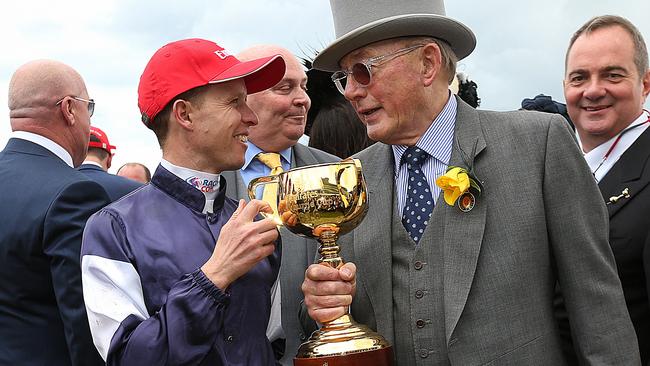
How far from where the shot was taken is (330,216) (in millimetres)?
2939

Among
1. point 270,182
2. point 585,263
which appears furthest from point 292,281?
point 585,263

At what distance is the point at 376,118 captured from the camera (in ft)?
11.5

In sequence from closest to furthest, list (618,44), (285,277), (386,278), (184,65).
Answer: (184,65)
(386,278)
(285,277)
(618,44)

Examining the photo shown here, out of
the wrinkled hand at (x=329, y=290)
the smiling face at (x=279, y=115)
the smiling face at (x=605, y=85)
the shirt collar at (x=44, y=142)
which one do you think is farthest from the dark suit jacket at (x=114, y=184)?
the smiling face at (x=605, y=85)

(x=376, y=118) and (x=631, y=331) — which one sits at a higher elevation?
(x=376, y=118)

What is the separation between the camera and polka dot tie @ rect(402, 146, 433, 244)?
3338 mm

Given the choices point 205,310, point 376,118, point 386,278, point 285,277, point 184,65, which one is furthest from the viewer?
point 285,277

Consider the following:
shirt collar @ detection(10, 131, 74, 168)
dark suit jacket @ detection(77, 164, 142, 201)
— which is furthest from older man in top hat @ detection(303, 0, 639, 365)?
dark suit jacket @ detection(77, 164, 142, 201)

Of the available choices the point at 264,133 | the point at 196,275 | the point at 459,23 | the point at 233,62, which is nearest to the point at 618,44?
the point at 459,23

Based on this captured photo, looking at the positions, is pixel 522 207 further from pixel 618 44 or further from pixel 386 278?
pixel 618 44

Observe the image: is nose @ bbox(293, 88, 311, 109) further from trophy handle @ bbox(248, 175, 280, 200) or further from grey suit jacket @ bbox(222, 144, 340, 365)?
trophy handle @ bbox(248, 175, 280, 200)

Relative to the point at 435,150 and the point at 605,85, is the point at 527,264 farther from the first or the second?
the point at 605,85

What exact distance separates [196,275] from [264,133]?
69.4 inches

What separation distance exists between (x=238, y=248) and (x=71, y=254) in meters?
1.28
